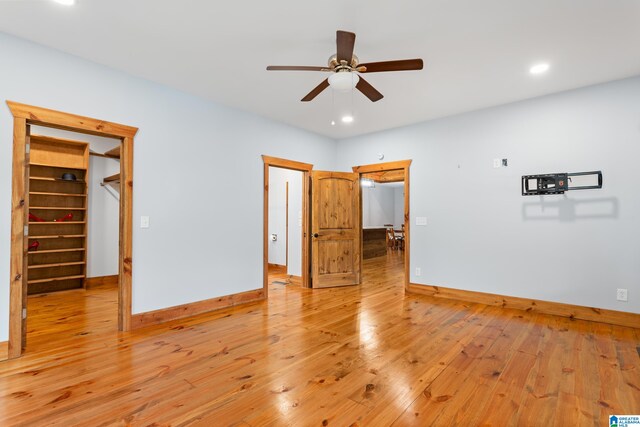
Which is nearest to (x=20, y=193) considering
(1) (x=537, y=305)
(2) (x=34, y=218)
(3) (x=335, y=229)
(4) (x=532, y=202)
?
(2) (x=34, y=218)

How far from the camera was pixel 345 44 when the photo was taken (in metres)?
2.27

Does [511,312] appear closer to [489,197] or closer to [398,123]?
[489,197]

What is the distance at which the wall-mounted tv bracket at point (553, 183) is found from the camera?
11.8ft

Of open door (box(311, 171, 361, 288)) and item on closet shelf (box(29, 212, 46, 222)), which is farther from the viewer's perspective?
open door (box(311, 171, 361, 288))

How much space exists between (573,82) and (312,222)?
4.07 m

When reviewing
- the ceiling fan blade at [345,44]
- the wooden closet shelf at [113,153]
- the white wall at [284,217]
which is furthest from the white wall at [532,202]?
the wooden closet shelf at [113,153]

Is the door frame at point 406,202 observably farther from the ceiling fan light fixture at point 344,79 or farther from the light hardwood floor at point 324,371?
the ceiling fan light fixture at point 344,79

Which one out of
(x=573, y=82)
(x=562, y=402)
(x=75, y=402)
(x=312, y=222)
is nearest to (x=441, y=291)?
(x=312, y=222)

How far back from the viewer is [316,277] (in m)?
5.35

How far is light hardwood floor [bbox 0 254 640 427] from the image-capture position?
186cm

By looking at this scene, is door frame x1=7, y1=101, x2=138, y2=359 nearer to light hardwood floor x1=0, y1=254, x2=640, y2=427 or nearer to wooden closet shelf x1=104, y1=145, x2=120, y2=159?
light hardwood floor x1=0, y1=254, x2=640, y2=427

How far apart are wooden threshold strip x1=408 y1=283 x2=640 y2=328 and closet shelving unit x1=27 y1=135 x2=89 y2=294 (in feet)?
18.8

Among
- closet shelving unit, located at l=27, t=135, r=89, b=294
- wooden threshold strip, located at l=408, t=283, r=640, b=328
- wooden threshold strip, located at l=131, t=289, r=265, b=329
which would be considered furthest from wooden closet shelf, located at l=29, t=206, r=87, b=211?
wooden threshold strip, located at l=408, t=283, r=640, b=328

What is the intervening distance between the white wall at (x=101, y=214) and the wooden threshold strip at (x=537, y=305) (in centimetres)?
541
